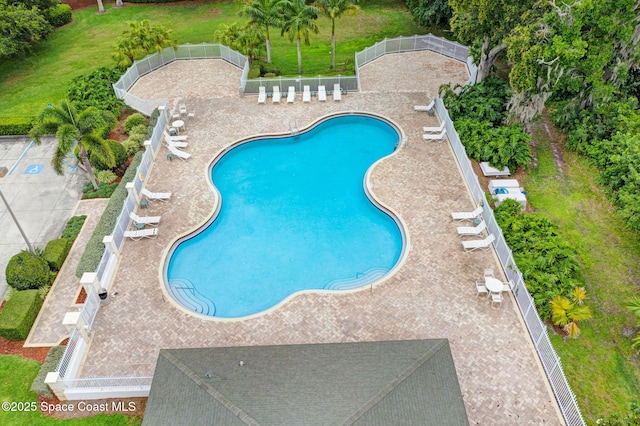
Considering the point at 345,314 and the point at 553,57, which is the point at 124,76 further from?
the point at 553,57

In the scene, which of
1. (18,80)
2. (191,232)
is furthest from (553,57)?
(18,80)

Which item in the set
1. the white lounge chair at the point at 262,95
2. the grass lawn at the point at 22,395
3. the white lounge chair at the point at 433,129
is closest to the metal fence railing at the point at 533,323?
the white lounge chair at the point at 433,129

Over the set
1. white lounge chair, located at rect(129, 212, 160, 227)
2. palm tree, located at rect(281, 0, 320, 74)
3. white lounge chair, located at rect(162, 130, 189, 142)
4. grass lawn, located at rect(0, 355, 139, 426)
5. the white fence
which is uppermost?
palm tree, located at rect(281, 0, 320, 74)

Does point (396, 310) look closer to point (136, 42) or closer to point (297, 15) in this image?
point (297, 15)

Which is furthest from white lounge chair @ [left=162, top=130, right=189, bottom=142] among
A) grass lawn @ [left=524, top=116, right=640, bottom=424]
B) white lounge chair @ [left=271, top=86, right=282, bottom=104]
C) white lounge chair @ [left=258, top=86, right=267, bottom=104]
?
grass lawn @ [left=524, top=116, right=640, bottom=424]

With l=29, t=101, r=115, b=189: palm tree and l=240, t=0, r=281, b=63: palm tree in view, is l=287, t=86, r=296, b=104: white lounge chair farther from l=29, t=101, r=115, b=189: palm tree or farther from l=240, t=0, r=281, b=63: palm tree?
l=29, t=101, r=115, b=189: palm tree

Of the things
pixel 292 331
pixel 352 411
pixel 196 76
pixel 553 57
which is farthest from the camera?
pixel 196 76

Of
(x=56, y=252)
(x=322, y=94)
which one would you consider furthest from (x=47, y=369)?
(x=322, y=94)
